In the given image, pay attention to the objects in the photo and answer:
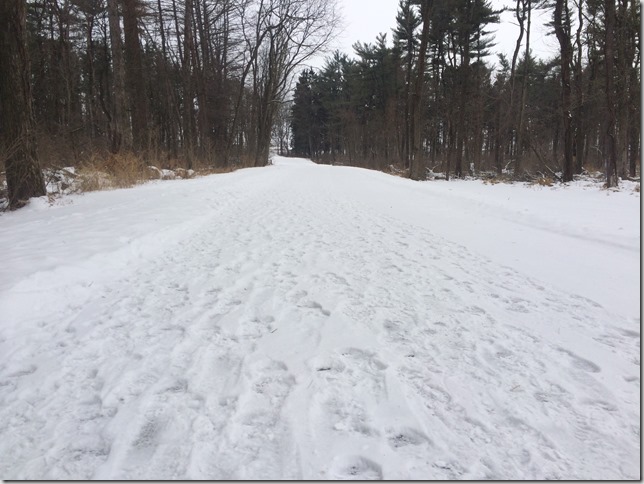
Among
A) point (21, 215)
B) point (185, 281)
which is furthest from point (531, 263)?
point (21, 215)

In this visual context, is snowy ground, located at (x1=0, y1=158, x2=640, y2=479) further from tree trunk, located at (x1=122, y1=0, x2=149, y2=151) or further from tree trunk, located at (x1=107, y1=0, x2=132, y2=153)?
tree trunk, located at (x1=122, y1=0, x2=149, y2=151)

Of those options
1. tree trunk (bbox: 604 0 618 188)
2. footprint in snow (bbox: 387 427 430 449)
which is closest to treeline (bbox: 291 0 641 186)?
tree trunk (bbox: 604 0 618 188)

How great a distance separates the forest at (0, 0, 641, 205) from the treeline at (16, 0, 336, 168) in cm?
11

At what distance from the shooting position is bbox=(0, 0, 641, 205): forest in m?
13.2

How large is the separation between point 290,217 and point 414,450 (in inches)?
255

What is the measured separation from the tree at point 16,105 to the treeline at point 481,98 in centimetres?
1612

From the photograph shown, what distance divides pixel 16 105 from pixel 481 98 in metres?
30.3

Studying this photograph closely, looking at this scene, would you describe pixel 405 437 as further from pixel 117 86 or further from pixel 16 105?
pixel 117 86

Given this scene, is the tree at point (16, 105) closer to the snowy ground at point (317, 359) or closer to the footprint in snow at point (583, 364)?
the snowy ground at point (317, 359)

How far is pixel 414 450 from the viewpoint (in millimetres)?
1751

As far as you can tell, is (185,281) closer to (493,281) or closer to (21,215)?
(493,281)

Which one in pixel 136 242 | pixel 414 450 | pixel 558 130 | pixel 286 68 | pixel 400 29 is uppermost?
pixel 400 29

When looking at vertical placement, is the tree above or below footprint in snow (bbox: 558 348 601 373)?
above

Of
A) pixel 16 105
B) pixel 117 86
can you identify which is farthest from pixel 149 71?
pixel 16 105
